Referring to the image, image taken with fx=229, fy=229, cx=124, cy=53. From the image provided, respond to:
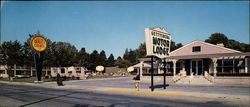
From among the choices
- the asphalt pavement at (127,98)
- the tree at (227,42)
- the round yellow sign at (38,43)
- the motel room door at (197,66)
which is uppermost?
the tree at (227,42)

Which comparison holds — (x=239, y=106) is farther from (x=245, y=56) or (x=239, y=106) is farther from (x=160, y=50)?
(x=245, y=56)

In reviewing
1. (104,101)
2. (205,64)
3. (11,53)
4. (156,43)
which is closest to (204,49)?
(205,64)

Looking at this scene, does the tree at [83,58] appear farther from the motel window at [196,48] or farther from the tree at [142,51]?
the motel window at [196,48]

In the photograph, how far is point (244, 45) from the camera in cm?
8125

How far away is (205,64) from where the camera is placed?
126 ft

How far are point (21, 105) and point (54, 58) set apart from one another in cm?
5924

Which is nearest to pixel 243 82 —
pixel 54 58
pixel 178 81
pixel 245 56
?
pixel 245 56

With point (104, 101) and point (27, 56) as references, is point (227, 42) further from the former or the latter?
point (104, 101)

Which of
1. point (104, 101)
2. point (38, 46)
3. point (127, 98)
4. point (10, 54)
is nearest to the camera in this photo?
point (104, 101)

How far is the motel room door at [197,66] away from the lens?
3850 cm

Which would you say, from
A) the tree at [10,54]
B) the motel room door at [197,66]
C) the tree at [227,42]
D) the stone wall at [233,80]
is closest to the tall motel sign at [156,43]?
the stone wall at [233,80]

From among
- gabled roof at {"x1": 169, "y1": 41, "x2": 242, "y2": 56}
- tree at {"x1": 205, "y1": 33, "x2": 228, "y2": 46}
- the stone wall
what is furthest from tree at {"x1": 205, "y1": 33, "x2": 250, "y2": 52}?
the stone wall

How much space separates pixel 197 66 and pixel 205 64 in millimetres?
1327

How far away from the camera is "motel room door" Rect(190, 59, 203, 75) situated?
38500 mm
